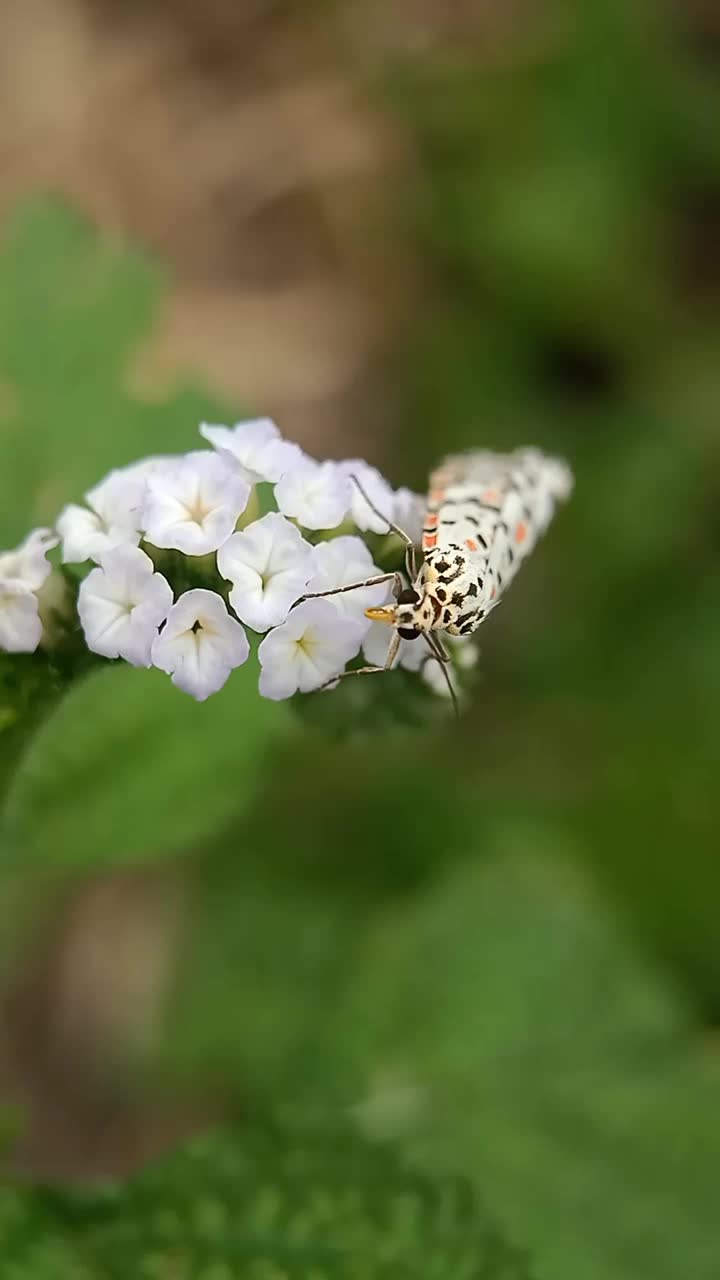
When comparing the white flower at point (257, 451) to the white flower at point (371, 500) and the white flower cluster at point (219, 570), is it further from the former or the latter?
the white flower at point (371, 500)

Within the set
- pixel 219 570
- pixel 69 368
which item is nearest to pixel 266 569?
pixel 219 570

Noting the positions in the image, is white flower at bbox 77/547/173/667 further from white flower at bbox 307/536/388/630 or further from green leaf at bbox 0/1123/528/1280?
green leaf at bbox 0/1123/528/1280

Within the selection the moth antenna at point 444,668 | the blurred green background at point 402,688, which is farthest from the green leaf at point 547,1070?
the moth antenna at point 444,668

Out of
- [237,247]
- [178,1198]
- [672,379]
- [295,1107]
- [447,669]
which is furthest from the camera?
[237,247]

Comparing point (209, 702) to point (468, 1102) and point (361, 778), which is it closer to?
point (468, 1102)

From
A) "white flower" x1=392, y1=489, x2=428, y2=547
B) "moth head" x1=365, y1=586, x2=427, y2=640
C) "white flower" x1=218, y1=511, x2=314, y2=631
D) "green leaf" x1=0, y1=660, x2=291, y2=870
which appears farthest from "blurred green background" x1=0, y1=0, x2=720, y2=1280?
"white flower" x1=218, y1=511, x2=314, y2=631

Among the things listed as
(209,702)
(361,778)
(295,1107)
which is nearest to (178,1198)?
(295,1107)
